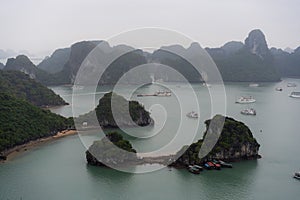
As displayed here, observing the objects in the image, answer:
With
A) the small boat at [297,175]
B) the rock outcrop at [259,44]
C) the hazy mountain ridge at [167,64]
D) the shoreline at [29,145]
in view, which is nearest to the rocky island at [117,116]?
the shoreline at [29,145]

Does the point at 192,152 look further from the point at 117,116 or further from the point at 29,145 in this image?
the point at 29,145

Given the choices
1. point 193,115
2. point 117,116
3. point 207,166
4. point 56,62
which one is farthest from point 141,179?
point 56,62

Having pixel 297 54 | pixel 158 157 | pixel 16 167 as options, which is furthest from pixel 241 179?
pixel 297 54

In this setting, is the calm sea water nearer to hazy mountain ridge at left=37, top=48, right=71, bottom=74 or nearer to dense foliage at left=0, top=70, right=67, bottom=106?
Answer: dense foliage at left=0, top=70, right=67, bottom=106

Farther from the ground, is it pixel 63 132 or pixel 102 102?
pixel 102 102

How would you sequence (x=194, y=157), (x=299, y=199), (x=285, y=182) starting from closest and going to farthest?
(x=299, y=199) < (x=285, y=182) < (x=194, y=157)

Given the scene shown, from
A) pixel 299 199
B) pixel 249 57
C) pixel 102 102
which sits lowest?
pixel 299 199

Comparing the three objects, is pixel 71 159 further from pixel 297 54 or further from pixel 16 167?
pixel 297 54

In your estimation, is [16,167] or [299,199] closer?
[299,199]
